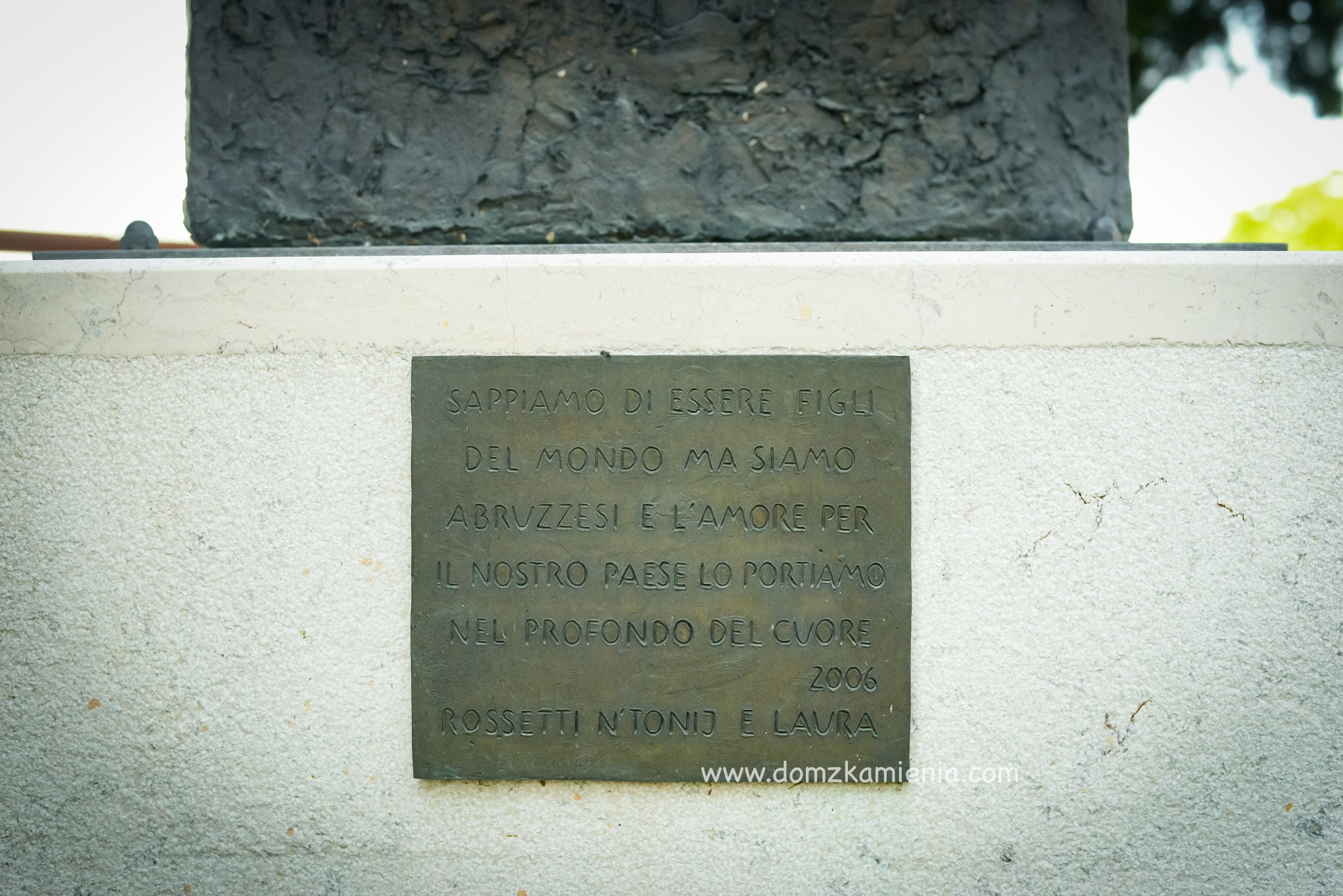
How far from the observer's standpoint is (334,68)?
7.74 ft

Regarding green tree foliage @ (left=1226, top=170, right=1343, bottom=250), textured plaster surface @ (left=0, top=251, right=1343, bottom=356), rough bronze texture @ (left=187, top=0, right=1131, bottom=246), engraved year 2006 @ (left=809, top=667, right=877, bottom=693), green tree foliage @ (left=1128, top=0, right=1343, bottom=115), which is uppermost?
green tree foliage @ (left=1226, top=170, right=1343, bottom=250)

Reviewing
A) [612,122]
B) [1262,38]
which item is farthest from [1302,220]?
[612,122]

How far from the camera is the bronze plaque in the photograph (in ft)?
6.70

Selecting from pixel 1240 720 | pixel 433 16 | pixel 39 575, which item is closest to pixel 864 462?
pixel 1240 720

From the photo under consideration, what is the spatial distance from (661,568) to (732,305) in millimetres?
664

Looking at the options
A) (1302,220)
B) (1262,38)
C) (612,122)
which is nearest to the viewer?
(612,122)

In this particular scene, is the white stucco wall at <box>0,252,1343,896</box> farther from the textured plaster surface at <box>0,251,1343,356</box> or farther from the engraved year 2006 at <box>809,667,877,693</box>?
the engraved year 2006 at <box>809,667,877,693</box>

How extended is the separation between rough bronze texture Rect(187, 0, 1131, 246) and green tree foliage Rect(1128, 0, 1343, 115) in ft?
14.5

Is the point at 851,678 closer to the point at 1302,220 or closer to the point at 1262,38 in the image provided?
the point at 1262,38

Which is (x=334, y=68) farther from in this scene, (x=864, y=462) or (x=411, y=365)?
(x=864, y=462)

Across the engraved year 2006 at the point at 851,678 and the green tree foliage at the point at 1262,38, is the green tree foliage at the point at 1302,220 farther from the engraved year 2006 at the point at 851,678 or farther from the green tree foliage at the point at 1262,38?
the engraved year 2006 at the point at 851,678

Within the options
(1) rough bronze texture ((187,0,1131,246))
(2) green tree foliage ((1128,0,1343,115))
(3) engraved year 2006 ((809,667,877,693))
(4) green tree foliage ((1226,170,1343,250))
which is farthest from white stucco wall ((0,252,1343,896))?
(4) green tree foliage ((1226,170,1343,250))

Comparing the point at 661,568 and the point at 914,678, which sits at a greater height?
the point at 661,568

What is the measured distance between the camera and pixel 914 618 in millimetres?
2059
